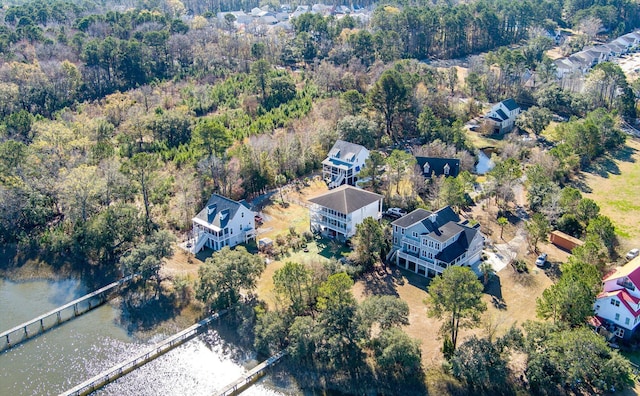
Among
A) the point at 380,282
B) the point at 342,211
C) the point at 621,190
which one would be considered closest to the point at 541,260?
the point at 380,282

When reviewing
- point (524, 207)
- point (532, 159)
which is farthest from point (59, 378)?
point (532, 159)

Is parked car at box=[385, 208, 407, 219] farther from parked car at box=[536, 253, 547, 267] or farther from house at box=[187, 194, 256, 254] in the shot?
house at box=[187, 194, 256, 254]

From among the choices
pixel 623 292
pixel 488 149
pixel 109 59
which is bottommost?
pixel 488 149

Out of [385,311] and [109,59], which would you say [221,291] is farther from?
[109,59]

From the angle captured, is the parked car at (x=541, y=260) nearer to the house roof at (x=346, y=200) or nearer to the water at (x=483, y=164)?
the house roof at (x=346, y=200)

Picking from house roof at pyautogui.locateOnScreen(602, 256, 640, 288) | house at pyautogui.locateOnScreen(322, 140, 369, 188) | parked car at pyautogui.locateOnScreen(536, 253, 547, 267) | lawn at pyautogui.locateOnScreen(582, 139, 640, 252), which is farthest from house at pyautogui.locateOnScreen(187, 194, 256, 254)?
lawn at pyautogui.locateOnScreen(582, 139, 640, 252)

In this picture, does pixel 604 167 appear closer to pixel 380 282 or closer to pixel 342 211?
pixel 342 211
